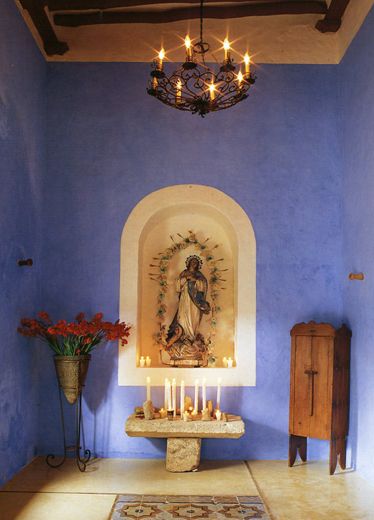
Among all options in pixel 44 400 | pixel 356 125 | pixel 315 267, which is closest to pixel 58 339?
pixel 44 400

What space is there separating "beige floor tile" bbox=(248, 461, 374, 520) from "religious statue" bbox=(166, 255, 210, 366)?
1209 millimetres

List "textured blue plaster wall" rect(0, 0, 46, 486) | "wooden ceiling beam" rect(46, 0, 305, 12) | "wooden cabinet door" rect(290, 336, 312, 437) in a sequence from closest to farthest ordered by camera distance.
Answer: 1. "textured blue plaster wall" rect(0, 0, 46, 486)
2. "wooden cabinet door" rect(290, 336, 312, 437)
3. "wooden ceiling beam" rect(46, 0, 305, 12)

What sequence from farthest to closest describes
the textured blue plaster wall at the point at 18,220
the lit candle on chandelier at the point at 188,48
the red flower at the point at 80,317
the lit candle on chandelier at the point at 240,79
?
1. the red flower at the point at 80,317
2. the textured blue plaster wall at the point at 18,220
3. the lit candle on chandelier at the point at 240,79
4. the lit candle on chandelier at the point at 188,48

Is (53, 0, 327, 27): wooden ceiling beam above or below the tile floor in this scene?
above

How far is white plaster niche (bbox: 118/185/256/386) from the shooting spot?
591 centimetres

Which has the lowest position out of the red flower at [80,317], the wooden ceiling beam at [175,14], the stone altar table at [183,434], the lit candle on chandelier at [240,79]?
the stone altar table at [183,434]

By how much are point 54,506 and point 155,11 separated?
4795 mm

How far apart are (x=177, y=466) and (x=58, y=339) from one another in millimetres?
1680

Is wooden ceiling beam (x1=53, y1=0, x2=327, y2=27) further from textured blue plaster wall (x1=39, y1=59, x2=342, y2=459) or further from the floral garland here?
the floral garland

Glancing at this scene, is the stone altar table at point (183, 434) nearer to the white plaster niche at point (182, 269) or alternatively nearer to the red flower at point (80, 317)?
the white plaster niche at point (182, 269)

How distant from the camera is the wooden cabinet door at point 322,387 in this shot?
538cm

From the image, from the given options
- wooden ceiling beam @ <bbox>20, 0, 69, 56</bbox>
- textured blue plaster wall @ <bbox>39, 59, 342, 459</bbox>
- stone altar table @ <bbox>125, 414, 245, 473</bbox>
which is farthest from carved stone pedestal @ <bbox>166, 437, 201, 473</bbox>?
wooden ceiling beam @ <bbox>20, 0, 69, 56</bbox>

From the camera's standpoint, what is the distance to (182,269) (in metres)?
6.51

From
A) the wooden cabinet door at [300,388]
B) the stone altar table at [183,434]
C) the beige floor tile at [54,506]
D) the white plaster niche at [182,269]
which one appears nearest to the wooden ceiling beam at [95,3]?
the white plaster niche at [182,269]
